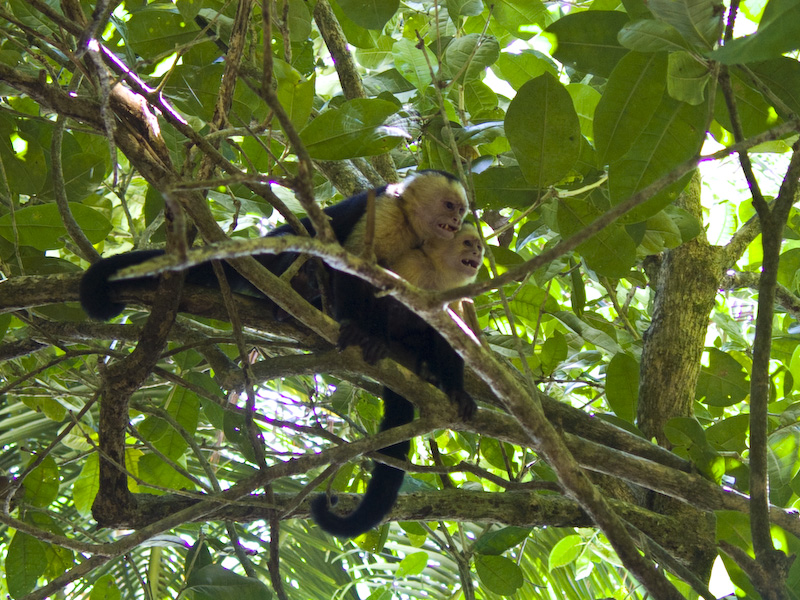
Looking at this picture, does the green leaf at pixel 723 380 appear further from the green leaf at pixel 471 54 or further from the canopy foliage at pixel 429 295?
the green leaf at pixel 471 54

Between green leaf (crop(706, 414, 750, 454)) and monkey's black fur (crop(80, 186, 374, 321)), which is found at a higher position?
monkey's black fur (crop(80, 186, 374, 321))

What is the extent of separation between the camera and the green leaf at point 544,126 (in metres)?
1.79

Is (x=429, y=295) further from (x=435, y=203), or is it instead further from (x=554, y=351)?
(x=435, y=203)

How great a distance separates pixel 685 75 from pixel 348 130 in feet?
2.58

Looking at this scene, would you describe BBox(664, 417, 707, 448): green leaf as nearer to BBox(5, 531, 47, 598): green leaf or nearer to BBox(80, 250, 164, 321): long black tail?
BBox(80, 250, 164, 321): long black tail

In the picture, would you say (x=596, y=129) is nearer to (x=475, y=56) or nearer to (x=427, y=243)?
(x=475, y=56)

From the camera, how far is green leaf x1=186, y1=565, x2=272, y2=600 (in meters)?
1.91

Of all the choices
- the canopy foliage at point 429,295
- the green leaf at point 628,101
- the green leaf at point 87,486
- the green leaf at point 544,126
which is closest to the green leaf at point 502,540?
the canopy foliage at point 429,295

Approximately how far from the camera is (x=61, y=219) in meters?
2.09

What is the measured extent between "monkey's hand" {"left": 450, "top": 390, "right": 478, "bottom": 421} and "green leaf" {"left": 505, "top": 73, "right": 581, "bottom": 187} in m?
0.73

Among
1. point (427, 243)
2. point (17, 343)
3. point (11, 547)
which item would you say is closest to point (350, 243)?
point (427, 243)

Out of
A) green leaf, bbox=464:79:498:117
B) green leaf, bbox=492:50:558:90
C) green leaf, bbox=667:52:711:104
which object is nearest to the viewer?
green leaf, bbox=667:52:711:104

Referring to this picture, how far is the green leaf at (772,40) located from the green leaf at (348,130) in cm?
88

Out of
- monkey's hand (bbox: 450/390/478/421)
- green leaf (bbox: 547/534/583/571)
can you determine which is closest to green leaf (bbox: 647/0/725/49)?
monkey's hand (bbox: 450/390/478/421)
